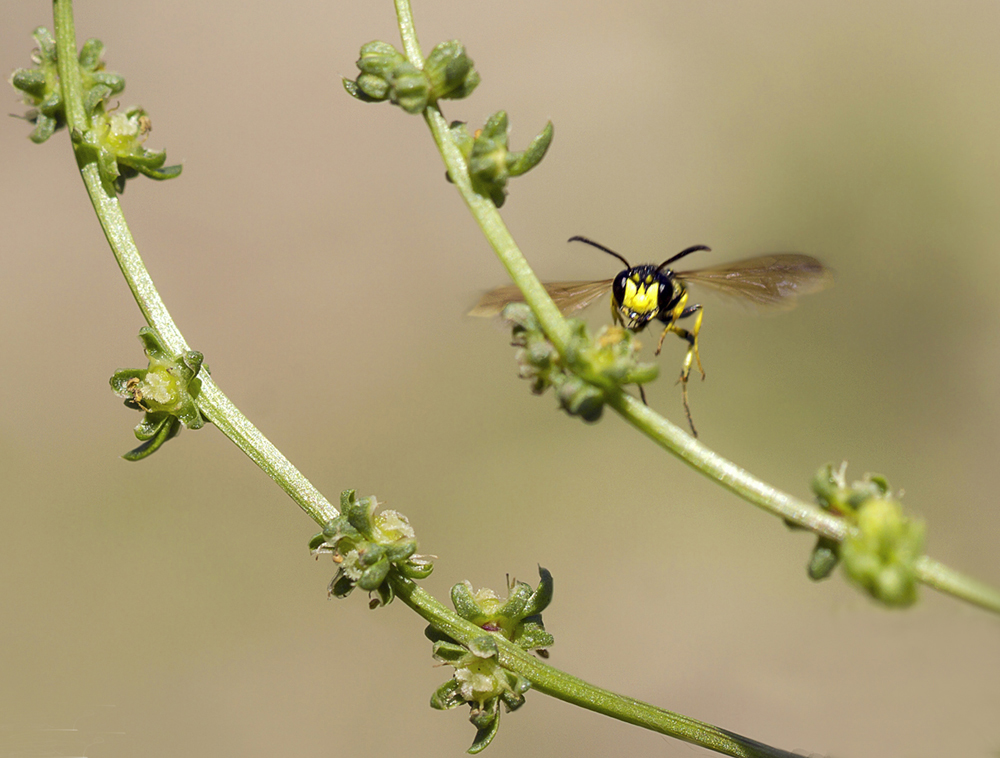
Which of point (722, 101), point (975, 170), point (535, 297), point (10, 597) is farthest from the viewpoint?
point (722, 101)

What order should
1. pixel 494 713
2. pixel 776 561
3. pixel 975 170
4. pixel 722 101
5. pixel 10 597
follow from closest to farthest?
pixel 494 713 → pixel 10 597 → pixel 776 561 → pixel 975 170 → pixel 722 101

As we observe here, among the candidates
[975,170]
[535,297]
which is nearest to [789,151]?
[975,170]

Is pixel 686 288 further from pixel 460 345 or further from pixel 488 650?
pixel 460 345

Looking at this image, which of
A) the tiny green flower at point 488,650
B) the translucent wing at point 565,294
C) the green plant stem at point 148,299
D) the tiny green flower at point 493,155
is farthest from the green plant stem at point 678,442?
the translucent wing at point 565,294

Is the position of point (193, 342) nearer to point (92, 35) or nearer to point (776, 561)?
point (92, 35)

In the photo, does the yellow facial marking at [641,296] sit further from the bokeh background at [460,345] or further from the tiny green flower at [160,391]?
the bokeh background at [460,345]

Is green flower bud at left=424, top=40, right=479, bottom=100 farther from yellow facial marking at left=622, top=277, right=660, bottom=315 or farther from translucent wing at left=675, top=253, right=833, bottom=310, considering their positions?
translucent wing at left=675, top=253, right=833, bottom=310
